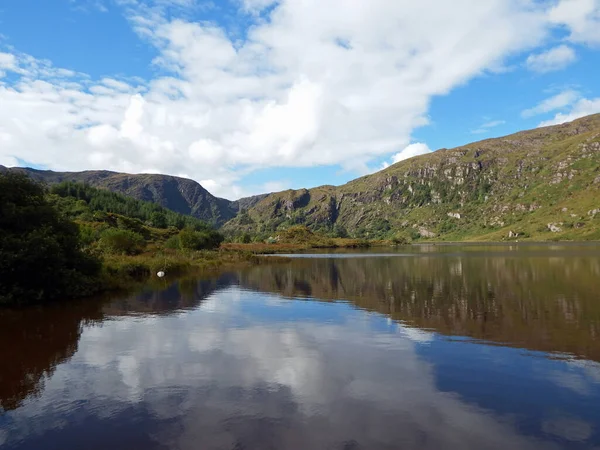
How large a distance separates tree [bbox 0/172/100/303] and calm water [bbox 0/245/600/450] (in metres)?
3.35

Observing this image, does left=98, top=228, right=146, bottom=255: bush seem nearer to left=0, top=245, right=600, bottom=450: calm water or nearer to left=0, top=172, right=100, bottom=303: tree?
left=0, top=172, right=100, bottom=303: tree

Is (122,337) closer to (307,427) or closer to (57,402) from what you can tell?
(57,402)

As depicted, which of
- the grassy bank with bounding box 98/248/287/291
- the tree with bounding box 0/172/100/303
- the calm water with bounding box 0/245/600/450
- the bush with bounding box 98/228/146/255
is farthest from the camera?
the bush with bounding box 98/228/146/255

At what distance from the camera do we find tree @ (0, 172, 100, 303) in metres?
31.0

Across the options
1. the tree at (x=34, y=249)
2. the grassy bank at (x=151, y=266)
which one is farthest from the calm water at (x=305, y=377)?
the grassy bank at (x=151, y=266)

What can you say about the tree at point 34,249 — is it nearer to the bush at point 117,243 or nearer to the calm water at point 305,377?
the calm water at point 305,377

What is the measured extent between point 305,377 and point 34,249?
2564 centimetres

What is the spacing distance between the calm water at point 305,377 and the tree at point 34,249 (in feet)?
11.0

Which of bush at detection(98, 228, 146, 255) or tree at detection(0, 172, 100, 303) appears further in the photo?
bush at detection(98, 228, 146, 255)

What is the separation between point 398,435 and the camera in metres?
10.9

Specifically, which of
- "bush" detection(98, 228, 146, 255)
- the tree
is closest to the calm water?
the tree

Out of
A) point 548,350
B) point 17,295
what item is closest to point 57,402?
point 548,350

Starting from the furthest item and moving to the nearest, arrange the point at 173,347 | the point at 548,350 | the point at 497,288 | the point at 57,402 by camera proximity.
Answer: the point at 497,288, the point at 173,347, the point at 548,350, the point at 57,402

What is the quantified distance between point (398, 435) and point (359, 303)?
2412cm
